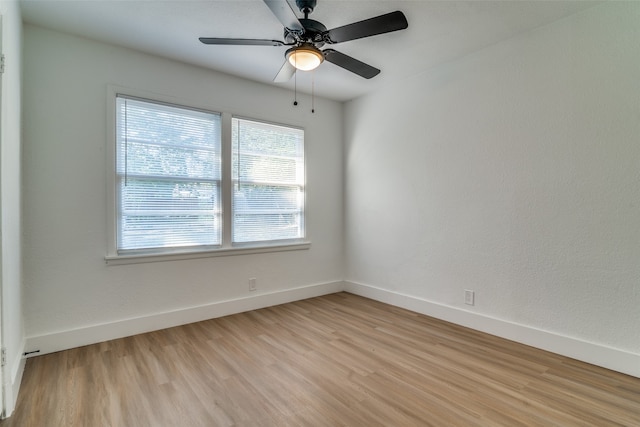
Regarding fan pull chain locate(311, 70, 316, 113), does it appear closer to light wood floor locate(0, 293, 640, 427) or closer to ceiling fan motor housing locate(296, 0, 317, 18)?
ceiling fan motor housing locate(296, 0, 317, 18)

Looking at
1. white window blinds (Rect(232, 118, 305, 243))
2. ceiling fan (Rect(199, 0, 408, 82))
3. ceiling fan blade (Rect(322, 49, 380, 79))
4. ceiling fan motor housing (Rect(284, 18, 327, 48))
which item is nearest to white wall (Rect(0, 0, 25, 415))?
ceiling fan (Rect(199, 0, 408, 82))

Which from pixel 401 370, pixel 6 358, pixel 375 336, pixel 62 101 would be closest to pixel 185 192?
pixel 62 101

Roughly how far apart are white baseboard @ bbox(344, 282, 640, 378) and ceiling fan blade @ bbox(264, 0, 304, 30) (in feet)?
9.43

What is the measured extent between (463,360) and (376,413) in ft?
3.24

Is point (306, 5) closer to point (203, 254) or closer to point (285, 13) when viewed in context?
point (285, 13)

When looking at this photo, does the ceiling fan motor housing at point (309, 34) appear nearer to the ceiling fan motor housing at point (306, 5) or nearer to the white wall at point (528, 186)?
the ceiling fan motor housing at point (306, 5)

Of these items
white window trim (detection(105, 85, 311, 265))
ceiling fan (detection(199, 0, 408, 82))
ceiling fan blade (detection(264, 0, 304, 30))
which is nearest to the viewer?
ceiling fan blade (detection(264, 0, 304, 30))

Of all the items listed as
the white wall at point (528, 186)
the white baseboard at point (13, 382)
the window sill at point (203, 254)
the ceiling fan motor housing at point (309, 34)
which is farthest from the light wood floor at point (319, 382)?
the ceiling fan motor housing at point (309, 34)

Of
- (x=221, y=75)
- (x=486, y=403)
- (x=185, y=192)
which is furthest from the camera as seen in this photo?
(x=221, y=75)

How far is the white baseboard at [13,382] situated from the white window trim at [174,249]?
886 mm

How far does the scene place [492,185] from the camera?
2934 mm

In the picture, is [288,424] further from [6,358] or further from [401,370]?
[6,358]

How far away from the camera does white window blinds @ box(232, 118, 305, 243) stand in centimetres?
362

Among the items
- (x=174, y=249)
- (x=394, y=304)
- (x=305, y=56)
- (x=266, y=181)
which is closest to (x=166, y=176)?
(x=174, y=249)
